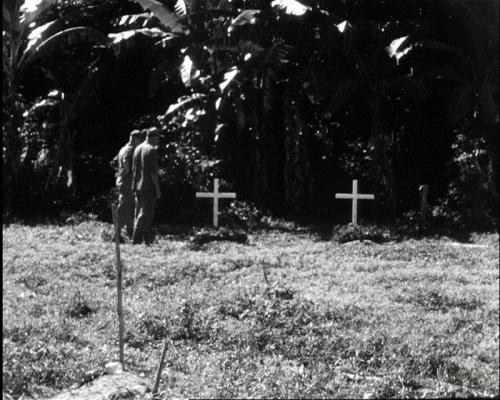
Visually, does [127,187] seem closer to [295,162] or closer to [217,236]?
[217,236]

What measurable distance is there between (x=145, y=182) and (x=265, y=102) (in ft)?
13.6

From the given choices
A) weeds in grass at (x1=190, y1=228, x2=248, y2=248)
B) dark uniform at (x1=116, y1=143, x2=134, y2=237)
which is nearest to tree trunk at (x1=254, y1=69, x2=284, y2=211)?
weeds in grass at (x1=190, y1=228, x2=248, y2=248)

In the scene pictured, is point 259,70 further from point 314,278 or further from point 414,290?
point 414,290

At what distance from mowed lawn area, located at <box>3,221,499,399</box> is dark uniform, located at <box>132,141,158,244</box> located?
446 millimetres

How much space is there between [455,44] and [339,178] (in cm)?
326

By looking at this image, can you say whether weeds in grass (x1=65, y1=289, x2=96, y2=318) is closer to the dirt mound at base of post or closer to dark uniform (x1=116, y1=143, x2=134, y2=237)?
the dirt mound at base of post

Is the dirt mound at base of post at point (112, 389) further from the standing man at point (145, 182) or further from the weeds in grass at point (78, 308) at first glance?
the standing man at point (145, 182)

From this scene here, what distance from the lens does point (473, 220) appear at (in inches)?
472

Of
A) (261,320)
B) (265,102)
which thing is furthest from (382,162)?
(261,320)

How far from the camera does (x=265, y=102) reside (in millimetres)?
13539

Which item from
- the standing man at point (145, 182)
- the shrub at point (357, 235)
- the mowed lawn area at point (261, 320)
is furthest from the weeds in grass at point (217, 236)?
the shrub at point (357, 235)

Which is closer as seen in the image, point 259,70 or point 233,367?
point 233,367

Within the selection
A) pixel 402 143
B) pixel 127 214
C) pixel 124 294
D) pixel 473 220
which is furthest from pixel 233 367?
pixel 402 143

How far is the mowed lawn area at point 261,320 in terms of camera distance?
4.88 m
